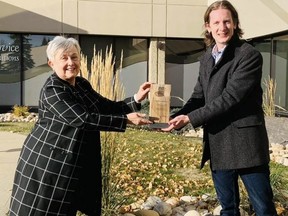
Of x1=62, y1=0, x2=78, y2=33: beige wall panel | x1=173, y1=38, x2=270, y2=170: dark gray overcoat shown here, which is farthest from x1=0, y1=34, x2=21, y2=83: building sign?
x1=173, y1=38, x2=270, y2=170: dark gray overcoat

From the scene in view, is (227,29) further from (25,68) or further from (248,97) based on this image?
(25,68)

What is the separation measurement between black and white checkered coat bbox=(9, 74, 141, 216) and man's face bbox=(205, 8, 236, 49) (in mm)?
695

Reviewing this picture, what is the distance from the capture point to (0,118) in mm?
12000

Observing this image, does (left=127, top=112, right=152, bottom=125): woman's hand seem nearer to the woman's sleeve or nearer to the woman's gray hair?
the woman's sleeve

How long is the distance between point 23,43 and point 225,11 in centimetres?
1235

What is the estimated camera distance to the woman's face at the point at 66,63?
2426mm

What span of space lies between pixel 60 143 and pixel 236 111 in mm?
970

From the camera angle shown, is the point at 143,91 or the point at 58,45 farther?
the point at 143,91

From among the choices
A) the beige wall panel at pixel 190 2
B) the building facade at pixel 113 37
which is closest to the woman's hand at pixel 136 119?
the building facade at pixel 113 37

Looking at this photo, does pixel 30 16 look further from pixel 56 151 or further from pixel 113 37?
pixel 56 151

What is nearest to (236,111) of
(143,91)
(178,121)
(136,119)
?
(178,121)

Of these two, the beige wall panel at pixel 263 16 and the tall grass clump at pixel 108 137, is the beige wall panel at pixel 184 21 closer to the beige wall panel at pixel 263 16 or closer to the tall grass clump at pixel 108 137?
the beige wall panel at pixel 263 16

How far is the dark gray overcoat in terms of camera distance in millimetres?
2361

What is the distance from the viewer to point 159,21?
46.3 feet
